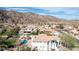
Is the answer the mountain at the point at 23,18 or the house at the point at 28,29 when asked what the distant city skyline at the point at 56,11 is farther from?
the house at the point at 28,29

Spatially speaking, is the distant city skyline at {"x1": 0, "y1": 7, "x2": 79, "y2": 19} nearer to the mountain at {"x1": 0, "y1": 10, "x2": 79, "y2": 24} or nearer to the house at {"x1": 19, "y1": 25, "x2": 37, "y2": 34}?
the mountain at {"x1": 0, "y1": 10, "x2": 79, "y2": 24}

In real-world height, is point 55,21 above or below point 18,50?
above

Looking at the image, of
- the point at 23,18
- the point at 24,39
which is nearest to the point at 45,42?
the point at 24,39

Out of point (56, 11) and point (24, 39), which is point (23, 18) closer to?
point (24, 39)

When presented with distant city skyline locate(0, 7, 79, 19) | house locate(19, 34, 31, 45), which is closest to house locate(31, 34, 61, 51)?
house locate(19, 34, 31, 45)

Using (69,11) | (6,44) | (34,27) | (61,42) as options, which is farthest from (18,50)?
(69,11)
